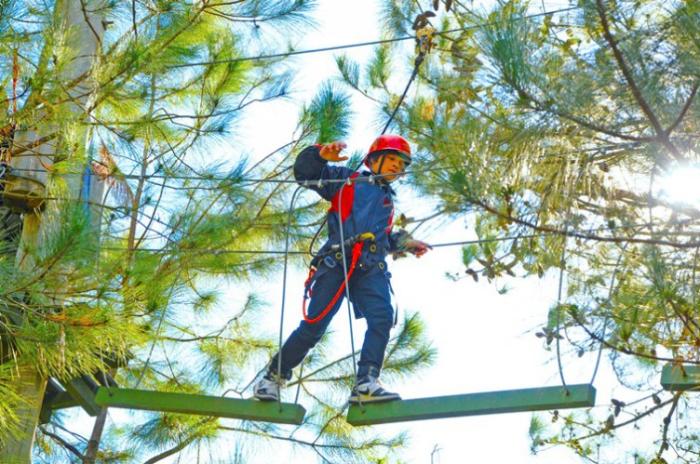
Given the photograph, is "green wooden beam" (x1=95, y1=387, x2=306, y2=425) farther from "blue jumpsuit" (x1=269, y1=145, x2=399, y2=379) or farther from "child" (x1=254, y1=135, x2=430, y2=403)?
"blue jumpsuit" (x1=269, y1=145, x2=399, y2=379)

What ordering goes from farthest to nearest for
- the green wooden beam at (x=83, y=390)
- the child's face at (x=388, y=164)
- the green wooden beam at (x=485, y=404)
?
the green wooden beam at (x=83, y=390), the child's face at (x=388, y=164), the green wooden beam at (x=485, y=404)

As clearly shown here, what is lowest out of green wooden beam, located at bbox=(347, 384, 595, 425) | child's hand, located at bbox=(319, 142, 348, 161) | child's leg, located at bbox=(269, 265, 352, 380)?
green wooden beam, located at bbox=(347, 384, 595, 425)

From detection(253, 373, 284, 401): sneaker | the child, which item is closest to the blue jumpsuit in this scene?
the child

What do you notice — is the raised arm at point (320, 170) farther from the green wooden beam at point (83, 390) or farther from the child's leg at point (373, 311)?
the green wooden beam at point (83, 390)

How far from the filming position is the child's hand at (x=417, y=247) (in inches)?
234

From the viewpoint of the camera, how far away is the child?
5.74 m

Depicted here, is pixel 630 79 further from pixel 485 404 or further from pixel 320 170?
pixel 320 170

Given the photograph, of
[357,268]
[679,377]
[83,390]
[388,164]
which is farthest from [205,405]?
[83,390]

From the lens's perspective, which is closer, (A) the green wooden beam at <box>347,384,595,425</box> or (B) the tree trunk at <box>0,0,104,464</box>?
(A) the green wooden beam at <box>347,384,595,425</box>

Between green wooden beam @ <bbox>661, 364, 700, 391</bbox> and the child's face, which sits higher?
the child's face

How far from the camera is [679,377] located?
5.18 meters

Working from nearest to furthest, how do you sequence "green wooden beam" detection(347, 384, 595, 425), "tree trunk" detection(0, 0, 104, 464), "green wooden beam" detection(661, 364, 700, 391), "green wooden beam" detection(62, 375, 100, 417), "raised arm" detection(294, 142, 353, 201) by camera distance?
"green wooden beam" detection(347, 384, 595, 425) → "green wooden beam" detection(661, 364, 700, 391) → "raised arm" detection(294, 142, 353, 201) → "tree trunk" detection(0, 0, 104, 464) → "green wooden beam" detection(62, 375, 100, 417)

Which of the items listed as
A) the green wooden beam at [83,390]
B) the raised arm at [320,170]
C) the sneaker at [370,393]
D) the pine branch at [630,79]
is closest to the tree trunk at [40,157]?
the green wooden beam at [83,390]

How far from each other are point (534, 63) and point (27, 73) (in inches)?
114
